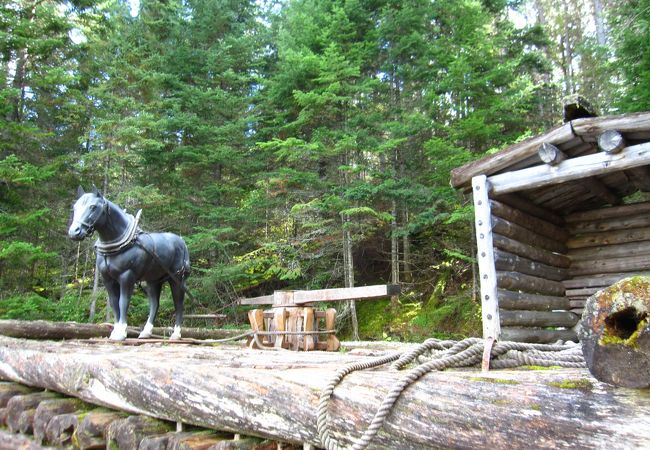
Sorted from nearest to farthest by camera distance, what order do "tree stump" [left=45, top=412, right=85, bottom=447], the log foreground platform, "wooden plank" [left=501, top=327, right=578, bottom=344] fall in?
the log foreground platform, "tree stump" [left=45, top=412, right=85, bottom=447], "wooden plank" [left=501, top=327, right=578, bottom=344]

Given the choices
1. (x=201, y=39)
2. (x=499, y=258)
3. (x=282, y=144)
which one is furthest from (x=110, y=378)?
(x=201, y=39)

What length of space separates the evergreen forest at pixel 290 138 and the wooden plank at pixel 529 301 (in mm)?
4073

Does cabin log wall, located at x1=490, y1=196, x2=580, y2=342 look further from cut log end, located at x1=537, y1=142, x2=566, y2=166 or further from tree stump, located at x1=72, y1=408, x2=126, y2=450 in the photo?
tree stump, located at x1=72, y1=408, x2=126, y2=450

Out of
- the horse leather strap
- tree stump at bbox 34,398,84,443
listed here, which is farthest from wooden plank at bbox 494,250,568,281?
tree stump at bbox 34,398,84,443

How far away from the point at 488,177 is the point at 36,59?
15187mm

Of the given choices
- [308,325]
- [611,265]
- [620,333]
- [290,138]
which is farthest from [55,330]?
[611,265]

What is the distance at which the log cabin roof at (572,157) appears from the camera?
480 cm

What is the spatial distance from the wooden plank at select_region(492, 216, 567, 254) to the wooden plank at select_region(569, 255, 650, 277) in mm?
340

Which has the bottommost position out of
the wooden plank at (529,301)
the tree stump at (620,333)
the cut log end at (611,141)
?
the tree stump at (620,333)

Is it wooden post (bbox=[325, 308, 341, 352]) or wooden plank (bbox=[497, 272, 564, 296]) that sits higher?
wooden plank (bbox=[497, 272, 564, 296])

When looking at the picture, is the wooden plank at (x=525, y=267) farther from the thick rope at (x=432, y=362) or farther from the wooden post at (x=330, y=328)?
the thick rope at (x=432, y=362)

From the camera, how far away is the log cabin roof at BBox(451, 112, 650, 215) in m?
4.80

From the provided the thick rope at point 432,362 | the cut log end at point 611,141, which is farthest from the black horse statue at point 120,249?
the cut log end at point 611,141

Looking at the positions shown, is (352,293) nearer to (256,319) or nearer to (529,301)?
(256,319)
